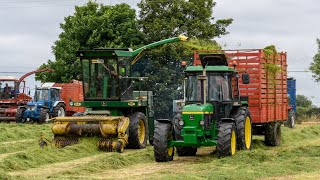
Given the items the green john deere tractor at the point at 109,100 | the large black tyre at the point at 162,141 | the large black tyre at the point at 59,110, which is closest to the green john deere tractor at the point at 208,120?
the large black tyre at the point at 162,141

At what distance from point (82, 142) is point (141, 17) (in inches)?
1069

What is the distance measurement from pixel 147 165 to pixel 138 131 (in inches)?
195

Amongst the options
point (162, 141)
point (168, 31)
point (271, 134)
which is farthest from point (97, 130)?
point (168, 31)

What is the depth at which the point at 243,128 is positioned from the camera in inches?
731

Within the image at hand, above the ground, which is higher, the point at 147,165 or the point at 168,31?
the point at 168,31

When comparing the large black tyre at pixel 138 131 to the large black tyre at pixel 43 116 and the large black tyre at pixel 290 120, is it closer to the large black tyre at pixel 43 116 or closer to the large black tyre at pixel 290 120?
the large black tyre at pixel 290 120

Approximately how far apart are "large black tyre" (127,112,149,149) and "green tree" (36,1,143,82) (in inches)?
876

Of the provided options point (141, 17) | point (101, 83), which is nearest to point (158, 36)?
point (141, 17)

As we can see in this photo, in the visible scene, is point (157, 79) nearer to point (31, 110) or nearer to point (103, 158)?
point (31, 110)

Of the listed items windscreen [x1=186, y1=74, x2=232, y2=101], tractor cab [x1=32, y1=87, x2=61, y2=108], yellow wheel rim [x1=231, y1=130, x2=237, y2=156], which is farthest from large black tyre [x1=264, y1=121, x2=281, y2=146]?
tractor cab [x1=32, y1=87, x2=61, y2=108]

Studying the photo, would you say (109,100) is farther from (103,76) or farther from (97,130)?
(97,130)

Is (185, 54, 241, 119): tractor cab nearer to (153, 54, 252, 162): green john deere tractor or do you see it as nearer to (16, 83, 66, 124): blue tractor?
(153, 54, 252, 162): green john deere tractor

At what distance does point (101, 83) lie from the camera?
22.5m

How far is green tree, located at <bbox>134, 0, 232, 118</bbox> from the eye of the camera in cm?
4128
